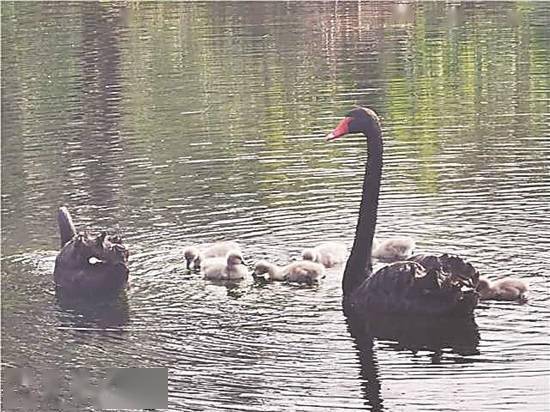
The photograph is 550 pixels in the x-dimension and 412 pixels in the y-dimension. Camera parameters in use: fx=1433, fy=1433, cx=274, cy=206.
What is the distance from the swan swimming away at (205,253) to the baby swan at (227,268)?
0.13 m

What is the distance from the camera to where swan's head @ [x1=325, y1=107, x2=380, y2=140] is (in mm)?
8641

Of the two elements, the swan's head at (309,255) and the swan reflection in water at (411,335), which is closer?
the swan reflection in water at (411,335)

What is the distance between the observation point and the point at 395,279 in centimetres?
796

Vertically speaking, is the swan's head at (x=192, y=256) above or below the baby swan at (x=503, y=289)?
above

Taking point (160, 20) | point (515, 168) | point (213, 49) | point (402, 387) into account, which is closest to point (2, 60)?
point (213, 49)

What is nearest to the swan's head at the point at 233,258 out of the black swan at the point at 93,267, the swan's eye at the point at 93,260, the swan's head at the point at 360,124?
the black swan at the point at 93,267

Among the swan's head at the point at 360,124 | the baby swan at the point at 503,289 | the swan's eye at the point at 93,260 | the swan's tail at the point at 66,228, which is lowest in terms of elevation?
the baby swan at the point at 503,289

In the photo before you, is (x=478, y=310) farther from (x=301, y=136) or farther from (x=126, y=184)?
(x=301, y=136)

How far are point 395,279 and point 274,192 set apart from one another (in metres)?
2.89

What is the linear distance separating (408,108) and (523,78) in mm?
2112

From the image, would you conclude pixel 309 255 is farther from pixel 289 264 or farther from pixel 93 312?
pixel 93 312

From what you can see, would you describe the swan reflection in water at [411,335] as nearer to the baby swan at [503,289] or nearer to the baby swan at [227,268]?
the baby swan at [503,289]

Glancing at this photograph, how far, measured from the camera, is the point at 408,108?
14.1m

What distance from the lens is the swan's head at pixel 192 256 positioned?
901 cm
